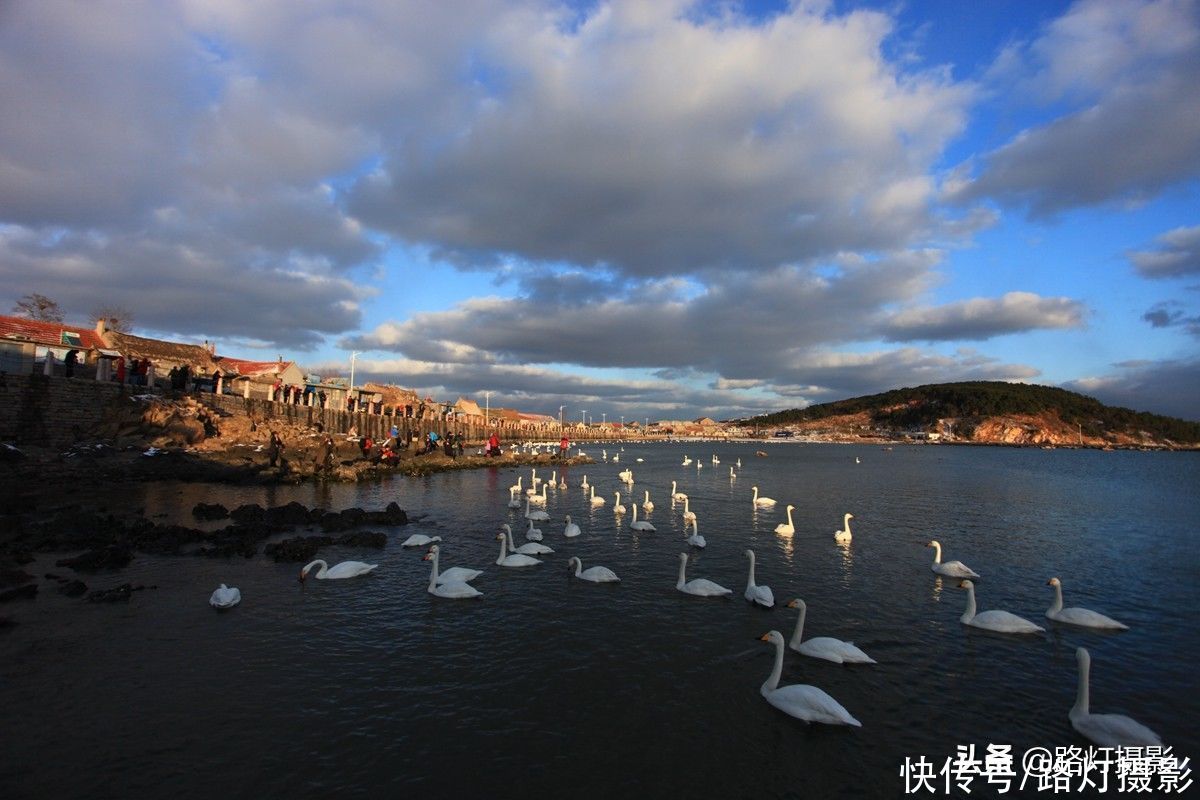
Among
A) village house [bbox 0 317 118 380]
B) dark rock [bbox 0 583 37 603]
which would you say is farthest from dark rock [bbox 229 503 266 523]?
village house [bbox 0 317 118 380]

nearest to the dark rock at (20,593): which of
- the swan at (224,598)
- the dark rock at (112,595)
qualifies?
the dark rock at (112,595)

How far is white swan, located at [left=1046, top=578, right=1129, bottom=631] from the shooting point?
40.0 feet

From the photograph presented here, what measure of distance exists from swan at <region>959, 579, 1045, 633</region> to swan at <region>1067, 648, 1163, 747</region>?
342cm

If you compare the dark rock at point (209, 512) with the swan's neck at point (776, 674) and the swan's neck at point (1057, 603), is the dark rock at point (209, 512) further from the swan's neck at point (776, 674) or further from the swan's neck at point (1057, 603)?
the swan's neck at point (1057, 603)

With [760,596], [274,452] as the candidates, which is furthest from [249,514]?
[760,596]

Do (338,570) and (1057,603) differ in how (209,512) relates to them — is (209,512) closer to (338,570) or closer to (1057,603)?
(338,570)

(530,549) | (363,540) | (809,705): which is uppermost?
(809,705)

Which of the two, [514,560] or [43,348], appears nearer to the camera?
[514,560]

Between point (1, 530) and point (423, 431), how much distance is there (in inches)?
2158

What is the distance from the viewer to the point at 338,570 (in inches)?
581

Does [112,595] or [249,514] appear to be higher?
[249,514]

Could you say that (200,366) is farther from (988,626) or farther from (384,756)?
(988,626)

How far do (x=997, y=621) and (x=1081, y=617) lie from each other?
7.14 feet

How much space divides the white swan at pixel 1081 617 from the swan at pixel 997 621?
891 mm
